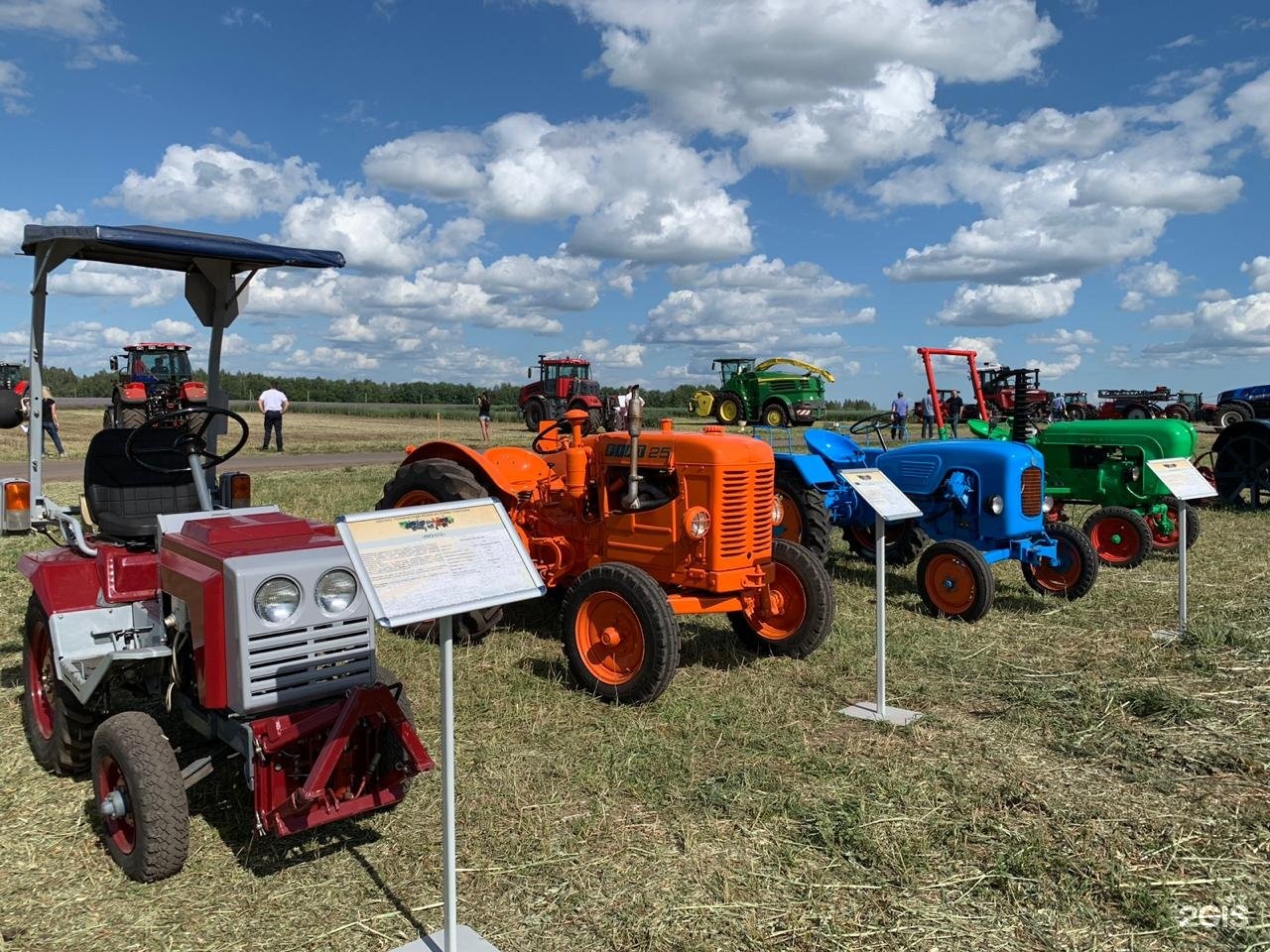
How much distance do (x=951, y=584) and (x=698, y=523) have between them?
2.49m

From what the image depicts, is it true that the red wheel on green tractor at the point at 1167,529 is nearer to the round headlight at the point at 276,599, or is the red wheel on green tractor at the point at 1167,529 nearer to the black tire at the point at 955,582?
the black tire at the point at 955,582

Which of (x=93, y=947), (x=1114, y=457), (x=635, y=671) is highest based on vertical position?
(x=1114, y=457)

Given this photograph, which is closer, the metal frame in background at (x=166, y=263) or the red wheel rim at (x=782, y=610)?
the metal frame in background at (x=166, y=263)

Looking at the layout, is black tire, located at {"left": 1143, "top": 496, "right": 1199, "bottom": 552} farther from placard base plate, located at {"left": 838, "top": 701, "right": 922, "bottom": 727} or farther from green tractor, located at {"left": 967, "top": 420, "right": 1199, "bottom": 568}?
placard base plate, located at {"left": 838, "top": 701, "right": 922, "bottom": 727}

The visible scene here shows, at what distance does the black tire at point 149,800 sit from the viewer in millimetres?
2869

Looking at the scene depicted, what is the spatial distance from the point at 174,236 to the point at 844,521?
5.88 meters

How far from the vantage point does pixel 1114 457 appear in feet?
29.3

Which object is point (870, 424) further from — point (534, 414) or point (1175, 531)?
point (534, 414)

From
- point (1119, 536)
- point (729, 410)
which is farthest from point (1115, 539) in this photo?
point (729, 410)

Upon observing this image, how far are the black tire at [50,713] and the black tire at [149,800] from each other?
72 centimetres

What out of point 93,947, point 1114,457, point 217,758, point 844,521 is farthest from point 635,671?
point 1114,457

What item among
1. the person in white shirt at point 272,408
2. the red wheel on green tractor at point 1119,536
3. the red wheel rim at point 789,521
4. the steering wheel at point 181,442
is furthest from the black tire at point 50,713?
the person in white shirt at point 272,408

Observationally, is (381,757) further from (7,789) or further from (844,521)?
(844,521)

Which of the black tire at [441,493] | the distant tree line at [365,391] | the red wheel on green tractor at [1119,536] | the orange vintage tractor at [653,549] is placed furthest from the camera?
the distant tree line at [365,391]
